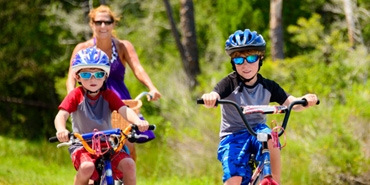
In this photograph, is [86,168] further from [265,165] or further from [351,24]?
[351,24]

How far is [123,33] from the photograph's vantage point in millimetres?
22672

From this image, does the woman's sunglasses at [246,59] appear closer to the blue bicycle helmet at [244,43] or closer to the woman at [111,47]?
the blue bicycle helmet at [244,43]

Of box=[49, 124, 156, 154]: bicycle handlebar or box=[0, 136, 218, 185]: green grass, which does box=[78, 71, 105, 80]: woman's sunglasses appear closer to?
box=[49, 124, 156, 154]: bicycle handlebar

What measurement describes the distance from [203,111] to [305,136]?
2433 mm

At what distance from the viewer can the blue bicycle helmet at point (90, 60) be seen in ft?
22.4

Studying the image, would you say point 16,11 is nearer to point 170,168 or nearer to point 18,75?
point 18,75

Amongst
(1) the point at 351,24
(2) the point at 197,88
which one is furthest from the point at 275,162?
(1) the point at 351,24

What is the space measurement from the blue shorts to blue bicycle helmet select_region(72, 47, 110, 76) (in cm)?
115

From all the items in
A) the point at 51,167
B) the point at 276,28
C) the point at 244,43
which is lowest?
the point at 51,167

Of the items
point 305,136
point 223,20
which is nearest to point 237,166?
point 305,136

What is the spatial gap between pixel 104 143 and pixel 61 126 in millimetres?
354

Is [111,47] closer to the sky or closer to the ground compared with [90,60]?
closer to the sky

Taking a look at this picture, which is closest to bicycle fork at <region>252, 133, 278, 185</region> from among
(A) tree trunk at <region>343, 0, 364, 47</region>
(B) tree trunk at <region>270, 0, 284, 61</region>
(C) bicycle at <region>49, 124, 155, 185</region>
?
(C) bicycle at <region>49, 124, 155, 185</region>

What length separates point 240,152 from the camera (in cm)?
657
